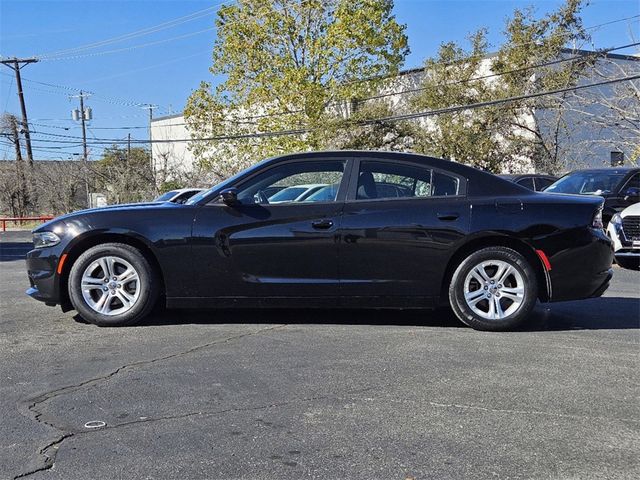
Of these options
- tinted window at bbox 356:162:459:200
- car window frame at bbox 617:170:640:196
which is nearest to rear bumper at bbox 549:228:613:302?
tinted window at bbox 356:162:459:200

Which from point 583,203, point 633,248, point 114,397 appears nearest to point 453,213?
point 583,203

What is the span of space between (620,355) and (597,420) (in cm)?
157

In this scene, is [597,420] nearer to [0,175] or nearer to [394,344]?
[394,344]

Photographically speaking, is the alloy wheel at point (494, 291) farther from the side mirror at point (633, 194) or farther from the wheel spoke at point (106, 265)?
the side mirror at point (633, 194)

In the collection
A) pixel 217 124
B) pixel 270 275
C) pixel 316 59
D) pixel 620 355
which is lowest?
pixel 620 355

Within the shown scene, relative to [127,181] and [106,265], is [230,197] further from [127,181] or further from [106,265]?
[127,181]

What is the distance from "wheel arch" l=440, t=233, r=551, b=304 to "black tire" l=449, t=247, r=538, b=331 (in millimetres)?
75

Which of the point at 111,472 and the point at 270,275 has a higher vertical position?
the point at 270,275

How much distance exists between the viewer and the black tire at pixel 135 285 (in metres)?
5.87

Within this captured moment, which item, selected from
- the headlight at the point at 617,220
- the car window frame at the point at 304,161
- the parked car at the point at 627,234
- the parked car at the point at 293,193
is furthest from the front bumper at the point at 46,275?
the headlight at the point at 617,220

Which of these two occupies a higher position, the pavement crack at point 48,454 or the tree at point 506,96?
the tree at point 506,96

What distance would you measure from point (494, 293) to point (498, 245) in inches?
17.2

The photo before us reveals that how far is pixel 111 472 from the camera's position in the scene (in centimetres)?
304

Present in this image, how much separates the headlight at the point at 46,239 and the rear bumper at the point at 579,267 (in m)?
4.38
